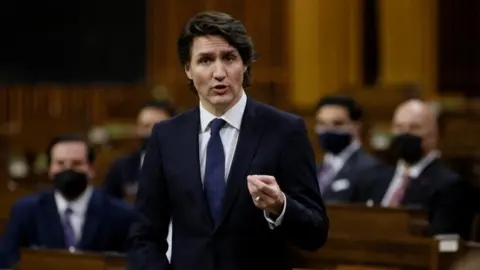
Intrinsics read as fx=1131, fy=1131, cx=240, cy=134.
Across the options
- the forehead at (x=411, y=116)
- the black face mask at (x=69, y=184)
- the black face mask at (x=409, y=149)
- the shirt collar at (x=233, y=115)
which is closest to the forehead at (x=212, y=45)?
the shirt collar at (x=233, y=115)

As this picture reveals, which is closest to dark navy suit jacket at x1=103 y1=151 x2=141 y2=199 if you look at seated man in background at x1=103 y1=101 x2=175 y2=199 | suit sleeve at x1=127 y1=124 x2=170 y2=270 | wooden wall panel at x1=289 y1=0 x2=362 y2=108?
seated man in background at x1=103 y1=101 x2=175 y2=199

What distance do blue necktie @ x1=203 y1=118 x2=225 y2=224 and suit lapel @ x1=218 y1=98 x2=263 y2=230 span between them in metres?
0.02

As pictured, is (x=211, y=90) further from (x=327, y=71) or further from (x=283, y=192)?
(x=327, y=71)

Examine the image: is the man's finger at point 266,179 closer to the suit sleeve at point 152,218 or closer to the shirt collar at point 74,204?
the suit sleeve at point 152,218

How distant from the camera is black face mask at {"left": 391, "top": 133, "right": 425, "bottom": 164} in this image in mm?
4766

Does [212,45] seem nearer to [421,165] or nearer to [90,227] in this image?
[90,227]

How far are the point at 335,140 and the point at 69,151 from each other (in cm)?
134

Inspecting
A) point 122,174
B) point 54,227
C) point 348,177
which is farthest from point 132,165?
point 54,227

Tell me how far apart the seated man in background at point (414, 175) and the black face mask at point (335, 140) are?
263 mm

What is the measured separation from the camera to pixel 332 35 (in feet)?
25.5

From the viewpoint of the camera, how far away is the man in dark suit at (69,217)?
422 centimetres

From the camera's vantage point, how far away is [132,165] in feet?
18.7

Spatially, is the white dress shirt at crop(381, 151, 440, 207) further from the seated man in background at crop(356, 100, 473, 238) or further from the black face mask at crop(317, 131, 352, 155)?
the black face mask at crop(317, 131, 352, 155)

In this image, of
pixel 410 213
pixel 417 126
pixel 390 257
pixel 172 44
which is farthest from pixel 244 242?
pixel 172 44
